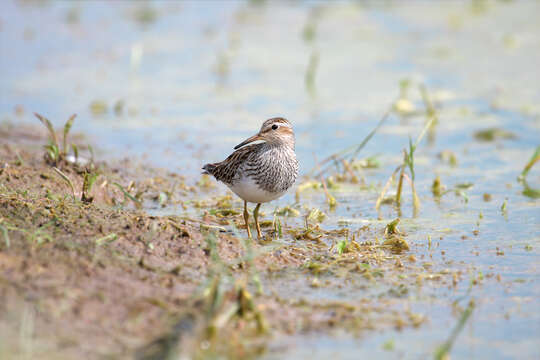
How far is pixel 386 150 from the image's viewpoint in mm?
10797

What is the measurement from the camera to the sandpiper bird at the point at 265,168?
273 inches

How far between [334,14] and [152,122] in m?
8.14

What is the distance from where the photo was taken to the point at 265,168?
693cm

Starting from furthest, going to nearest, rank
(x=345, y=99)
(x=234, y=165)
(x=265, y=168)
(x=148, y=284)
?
1. (x=345, y=99)
2. (x=234, y=165)
3. (x=265, y=168)
4. (x=148, y=284)

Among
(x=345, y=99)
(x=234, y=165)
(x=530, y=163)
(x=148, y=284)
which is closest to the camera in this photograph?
(x=148, y=284)

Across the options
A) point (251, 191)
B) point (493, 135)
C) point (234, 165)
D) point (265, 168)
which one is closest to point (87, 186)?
point (234, 165)

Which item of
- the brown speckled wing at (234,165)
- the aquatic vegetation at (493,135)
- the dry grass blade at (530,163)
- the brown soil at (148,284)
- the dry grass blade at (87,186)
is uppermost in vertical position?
the aquatic vegetation at (493,135)

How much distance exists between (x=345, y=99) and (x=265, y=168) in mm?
6370

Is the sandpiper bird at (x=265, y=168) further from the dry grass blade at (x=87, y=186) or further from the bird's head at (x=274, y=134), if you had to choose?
the dry grass blade at (x=87, y=186)

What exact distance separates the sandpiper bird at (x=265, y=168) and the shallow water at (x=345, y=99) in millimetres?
1210

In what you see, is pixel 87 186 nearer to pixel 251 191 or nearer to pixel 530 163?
pixel 251 191

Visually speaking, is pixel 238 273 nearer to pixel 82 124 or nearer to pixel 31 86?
pixel 82 124

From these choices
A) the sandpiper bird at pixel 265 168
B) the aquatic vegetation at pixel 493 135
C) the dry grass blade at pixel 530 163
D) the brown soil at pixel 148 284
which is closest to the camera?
the brown soil at pixel 148 284

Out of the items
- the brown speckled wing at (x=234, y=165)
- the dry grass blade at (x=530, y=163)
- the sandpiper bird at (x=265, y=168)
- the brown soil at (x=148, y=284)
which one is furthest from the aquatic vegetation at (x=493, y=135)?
the brown speckled wing at (x=234, y=165)
